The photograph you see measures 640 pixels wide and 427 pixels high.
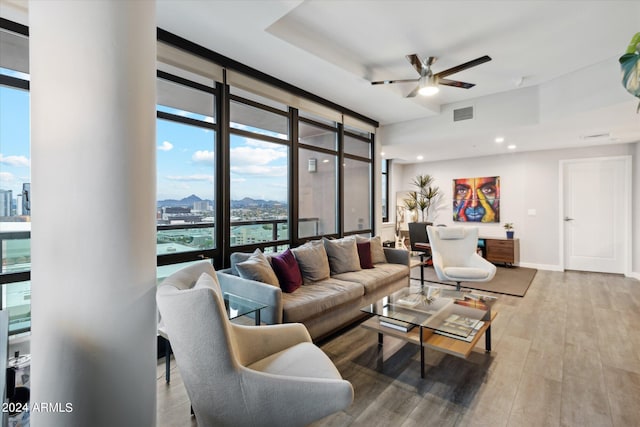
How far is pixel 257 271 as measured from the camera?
8.90 ft

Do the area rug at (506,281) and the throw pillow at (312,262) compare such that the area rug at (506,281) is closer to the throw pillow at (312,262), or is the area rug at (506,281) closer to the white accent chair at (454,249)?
the white accent chair at (454,249)

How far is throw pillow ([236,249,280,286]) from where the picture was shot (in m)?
2.70

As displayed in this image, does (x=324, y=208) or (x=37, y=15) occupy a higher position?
(x=37, y=15)

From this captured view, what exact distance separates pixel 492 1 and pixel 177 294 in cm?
320

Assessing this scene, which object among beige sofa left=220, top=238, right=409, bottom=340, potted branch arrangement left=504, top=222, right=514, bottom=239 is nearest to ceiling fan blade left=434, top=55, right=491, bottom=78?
beige sofa left=220, top=238, right=409, bottom=340

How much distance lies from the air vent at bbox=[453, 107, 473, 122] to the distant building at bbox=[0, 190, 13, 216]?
5.40 m

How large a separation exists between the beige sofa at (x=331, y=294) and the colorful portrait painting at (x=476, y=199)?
3737 mm

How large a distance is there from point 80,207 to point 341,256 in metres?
2.99

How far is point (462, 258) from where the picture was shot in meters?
4.54

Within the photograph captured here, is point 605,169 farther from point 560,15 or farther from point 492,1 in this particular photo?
point 492,1

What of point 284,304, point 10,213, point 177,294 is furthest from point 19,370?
point 284,304

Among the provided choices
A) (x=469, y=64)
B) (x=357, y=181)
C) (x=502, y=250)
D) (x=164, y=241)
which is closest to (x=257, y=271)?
(x=164, y=241)

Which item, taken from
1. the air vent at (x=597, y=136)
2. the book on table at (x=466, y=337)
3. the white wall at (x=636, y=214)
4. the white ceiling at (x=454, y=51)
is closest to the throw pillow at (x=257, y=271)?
the book on table at (x=466, y=337)

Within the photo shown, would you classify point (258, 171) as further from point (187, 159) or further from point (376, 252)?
point (376, 252)
